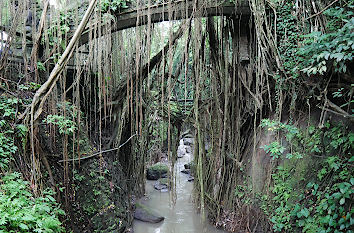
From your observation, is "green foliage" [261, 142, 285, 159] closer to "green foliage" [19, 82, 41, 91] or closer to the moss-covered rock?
the moss-covered rock

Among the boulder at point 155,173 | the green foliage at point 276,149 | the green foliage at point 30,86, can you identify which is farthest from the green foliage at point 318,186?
the boulder at point 155,173

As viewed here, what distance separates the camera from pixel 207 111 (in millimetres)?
4992

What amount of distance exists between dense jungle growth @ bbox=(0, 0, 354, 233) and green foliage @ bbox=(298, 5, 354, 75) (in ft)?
0.05

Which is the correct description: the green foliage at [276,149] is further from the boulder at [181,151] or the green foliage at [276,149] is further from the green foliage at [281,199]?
the boulder at [181,151]

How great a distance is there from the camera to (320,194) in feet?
10.7

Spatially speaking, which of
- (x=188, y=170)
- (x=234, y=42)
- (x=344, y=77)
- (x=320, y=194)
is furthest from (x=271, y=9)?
(x=188, y=170)

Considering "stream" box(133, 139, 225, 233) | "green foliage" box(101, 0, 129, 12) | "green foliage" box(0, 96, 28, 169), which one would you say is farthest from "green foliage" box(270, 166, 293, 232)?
"green foliage" box(0, 96, 28, 169)

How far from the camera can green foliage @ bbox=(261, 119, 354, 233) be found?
9.71 ft

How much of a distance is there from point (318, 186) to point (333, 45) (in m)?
1.63

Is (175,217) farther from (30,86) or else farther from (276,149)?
(30,86)

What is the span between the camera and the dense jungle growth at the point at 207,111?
9.15ft

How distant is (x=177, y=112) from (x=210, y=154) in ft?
4.47

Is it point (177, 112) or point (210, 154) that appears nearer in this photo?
point (210, 154)

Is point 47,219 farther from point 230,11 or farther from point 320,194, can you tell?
point 230,11
